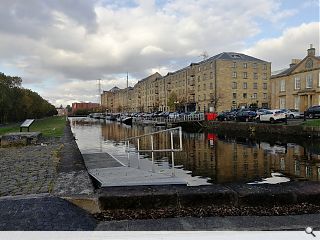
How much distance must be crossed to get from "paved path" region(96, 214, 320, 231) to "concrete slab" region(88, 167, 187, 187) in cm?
243

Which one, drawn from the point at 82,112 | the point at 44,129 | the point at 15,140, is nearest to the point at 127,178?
the point at 15,140

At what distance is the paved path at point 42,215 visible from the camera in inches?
146

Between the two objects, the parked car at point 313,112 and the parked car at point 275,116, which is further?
the parked car at point 313,112

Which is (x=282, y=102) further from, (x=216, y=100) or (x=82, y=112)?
(x=82, y=112)

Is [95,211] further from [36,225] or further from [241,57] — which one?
[241,57]

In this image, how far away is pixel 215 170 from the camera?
40.4ft

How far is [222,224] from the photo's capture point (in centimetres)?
403

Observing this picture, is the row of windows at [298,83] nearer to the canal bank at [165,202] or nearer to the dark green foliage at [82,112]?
the canal bank at [165,202]

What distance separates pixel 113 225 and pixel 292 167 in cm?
1086

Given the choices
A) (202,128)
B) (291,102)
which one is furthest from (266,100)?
(202,128)

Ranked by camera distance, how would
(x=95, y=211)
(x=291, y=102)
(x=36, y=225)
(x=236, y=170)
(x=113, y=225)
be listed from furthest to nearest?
(x=291, y=102)
(x=236, y=170)
(x=95, y=211)
(x=113, y=225)
(x=36, y=225)

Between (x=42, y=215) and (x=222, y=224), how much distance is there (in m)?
2.35

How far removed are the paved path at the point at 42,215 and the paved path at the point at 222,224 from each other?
12.2 inches

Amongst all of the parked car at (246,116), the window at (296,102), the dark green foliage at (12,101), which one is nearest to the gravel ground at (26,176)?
the parked car at (246,116)
